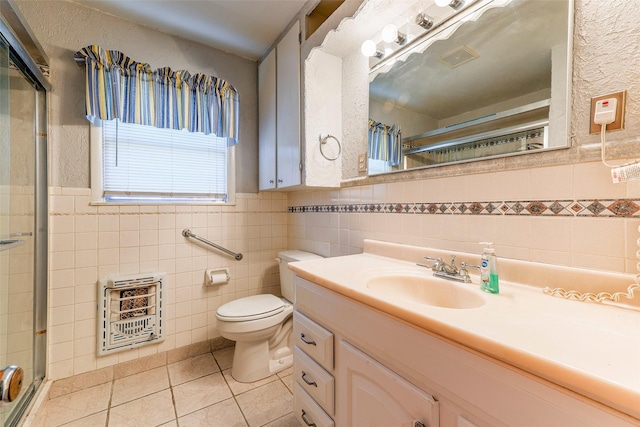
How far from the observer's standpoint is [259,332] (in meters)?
1.56

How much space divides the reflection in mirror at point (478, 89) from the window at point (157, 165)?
1.27m

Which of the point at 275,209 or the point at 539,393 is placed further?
the point at 275,209

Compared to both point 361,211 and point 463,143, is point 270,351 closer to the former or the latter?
point 361,211

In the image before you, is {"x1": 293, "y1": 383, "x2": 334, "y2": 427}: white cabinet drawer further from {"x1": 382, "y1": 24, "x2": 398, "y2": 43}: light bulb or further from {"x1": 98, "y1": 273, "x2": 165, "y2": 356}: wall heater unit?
{"x1": 382, "y1": 24, "x2": 398, "y2": 43}: light bulb

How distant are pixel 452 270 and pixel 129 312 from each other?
193cm

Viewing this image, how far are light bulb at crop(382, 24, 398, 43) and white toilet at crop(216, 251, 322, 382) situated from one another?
1.34 m

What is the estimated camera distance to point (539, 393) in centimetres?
43

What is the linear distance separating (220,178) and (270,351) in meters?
1.34

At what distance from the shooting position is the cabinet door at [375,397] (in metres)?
0.61

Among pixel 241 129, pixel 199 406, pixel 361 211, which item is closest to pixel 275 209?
pixel 241 129

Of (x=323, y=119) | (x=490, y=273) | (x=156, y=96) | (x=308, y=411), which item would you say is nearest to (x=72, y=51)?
(x=156, y=96)

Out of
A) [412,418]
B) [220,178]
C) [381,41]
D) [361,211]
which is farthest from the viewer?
[220,178]

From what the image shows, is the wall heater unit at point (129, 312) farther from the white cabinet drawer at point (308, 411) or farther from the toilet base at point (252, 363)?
the white cabinet drawer at point (308, 411)

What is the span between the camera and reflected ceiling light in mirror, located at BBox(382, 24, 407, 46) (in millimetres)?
1248
